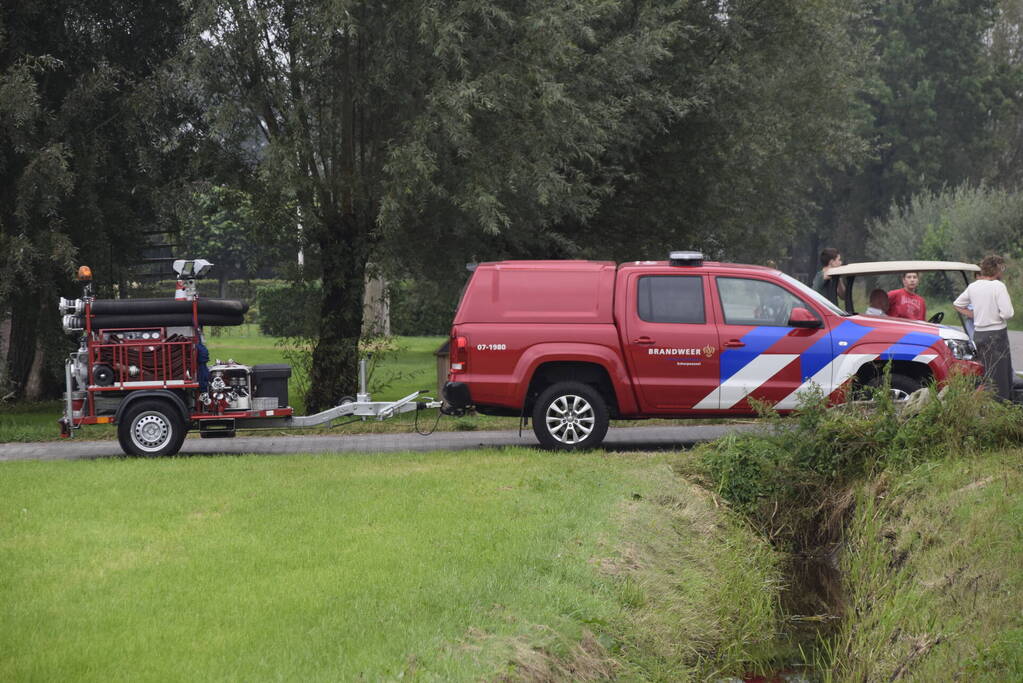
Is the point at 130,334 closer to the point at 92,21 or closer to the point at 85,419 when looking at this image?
the point at 85,419

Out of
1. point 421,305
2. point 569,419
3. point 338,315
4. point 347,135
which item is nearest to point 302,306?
point 338,315

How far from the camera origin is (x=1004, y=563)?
8828mm

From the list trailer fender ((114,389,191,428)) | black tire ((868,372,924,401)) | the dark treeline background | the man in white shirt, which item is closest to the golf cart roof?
the man in white shirt

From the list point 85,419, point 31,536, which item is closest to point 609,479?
point 31,536

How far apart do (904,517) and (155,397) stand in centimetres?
789

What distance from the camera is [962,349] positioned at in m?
14.0

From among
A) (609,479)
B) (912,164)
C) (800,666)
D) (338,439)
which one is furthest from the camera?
(912,164)

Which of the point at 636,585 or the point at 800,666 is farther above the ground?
the point at 636,585

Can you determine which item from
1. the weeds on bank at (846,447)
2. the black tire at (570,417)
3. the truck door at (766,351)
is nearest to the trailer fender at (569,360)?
the black tire at (570,417)

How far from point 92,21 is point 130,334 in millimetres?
7420

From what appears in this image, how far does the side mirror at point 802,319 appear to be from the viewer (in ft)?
45.4

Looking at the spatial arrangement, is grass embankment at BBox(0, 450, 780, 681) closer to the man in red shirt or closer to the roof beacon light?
the roof beacon light

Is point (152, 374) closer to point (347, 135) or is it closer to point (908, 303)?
point (347, 135)

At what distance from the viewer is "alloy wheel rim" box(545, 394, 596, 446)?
46.1 ft
